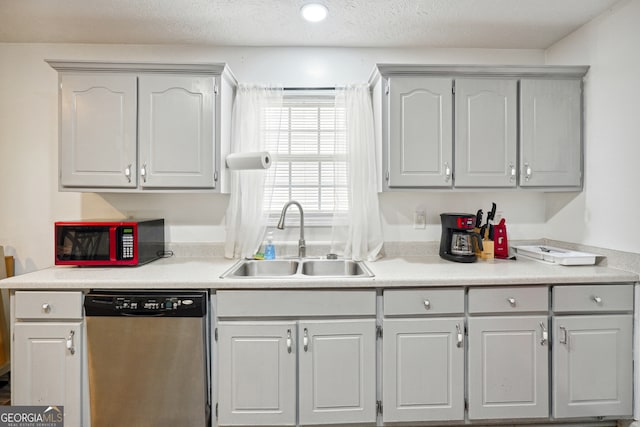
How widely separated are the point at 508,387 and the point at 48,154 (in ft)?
10.8

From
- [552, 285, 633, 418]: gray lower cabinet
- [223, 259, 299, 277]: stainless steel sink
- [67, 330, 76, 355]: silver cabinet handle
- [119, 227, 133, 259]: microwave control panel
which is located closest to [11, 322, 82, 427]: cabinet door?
[67, 330, 76, 355]: silver cabinet handle

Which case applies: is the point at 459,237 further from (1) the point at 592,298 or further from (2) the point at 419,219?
(1) the point at 592,298

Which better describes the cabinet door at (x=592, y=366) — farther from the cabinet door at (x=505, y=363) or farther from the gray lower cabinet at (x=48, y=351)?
the gray lower cabinet at (x=48, y=351)

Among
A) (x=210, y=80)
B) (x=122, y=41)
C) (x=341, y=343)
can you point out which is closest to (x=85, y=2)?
(x=122, y=41)

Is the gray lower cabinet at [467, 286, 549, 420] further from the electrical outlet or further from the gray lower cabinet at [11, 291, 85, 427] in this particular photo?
the gray lower cabinet at [11, 291, 85, 427]

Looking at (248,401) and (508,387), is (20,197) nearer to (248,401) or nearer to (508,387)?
(248,401)

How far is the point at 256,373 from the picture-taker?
179 cm

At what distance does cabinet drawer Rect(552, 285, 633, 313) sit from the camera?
1850mm

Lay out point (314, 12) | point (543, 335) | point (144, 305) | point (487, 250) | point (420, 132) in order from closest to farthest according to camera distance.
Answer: point (144, 305), point (543, 335), point (314, 12), point (420, 132), point (487, 250)

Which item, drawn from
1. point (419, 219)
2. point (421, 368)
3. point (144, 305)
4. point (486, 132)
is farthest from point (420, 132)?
point (144, 305)

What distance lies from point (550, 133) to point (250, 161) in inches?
75.1

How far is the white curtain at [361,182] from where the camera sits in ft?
7.69

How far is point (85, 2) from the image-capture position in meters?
1.98

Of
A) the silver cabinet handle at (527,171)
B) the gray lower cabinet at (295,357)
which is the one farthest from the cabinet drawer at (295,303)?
the silver cabinet handle at (527,171)
